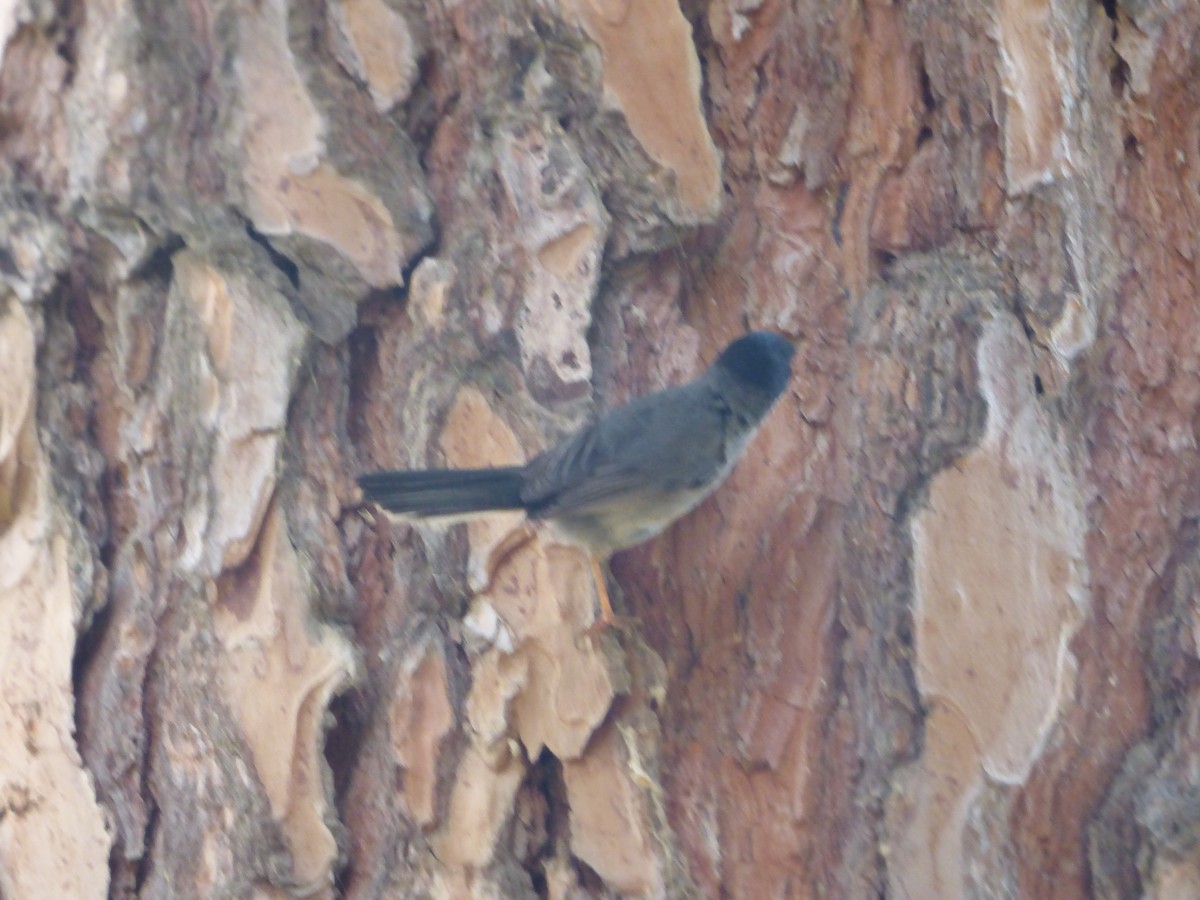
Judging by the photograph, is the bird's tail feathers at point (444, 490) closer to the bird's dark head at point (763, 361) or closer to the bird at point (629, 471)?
the bird at point (629, 471)

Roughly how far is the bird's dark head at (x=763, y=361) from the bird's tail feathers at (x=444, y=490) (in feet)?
1.55

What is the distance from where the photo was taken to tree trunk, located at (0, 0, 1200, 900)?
2.02 metres

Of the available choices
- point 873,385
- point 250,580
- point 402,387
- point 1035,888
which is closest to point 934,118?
point 873,385

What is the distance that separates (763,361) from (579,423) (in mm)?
380

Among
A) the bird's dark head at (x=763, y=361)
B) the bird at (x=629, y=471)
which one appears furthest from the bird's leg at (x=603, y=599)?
the bird's dark head at (x=763, y=361)

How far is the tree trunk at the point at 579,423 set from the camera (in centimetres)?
202

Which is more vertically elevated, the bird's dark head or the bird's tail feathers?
the bird's dark head

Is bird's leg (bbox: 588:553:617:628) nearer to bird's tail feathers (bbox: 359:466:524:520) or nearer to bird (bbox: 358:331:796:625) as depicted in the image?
bird (bbox: 358:331:796:625)

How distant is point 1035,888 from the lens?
6.44 feet

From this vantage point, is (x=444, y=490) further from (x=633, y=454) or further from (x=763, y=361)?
(x=763, y=361)

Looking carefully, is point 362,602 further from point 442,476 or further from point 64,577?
point 64,577

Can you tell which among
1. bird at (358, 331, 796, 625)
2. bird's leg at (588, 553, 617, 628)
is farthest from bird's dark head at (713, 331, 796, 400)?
bird's leg at (588, 553, 617, 628)

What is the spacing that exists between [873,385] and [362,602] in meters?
1.07

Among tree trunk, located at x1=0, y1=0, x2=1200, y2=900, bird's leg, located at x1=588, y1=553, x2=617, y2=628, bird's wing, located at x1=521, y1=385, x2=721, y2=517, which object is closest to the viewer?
tree trunk, located at x1=0, y1=0, x2=1200, y2=900
